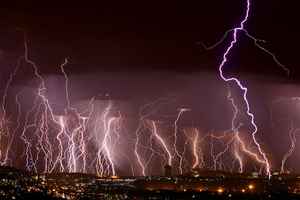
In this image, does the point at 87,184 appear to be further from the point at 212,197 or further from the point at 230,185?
the point at 212,197

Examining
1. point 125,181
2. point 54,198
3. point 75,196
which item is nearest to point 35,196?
point 54,198

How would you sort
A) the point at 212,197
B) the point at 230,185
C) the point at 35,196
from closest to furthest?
the point at 35,196, the point at 212,197, the point at 230,185

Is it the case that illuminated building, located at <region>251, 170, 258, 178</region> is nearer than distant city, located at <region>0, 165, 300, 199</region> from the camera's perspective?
No

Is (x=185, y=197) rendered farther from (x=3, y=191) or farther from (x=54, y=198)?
(x=3, y=191)

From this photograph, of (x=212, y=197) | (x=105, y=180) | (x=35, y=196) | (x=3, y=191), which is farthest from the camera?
(x=105, y=180)

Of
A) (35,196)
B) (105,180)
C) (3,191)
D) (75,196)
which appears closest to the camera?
(3,191)

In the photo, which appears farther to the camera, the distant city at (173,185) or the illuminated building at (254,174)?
the illuminated building at (254,174)

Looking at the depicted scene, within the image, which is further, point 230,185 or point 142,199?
point 230,185

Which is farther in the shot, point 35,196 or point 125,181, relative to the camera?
point 125,181

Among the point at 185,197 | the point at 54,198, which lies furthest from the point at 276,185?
the point at 54,198
